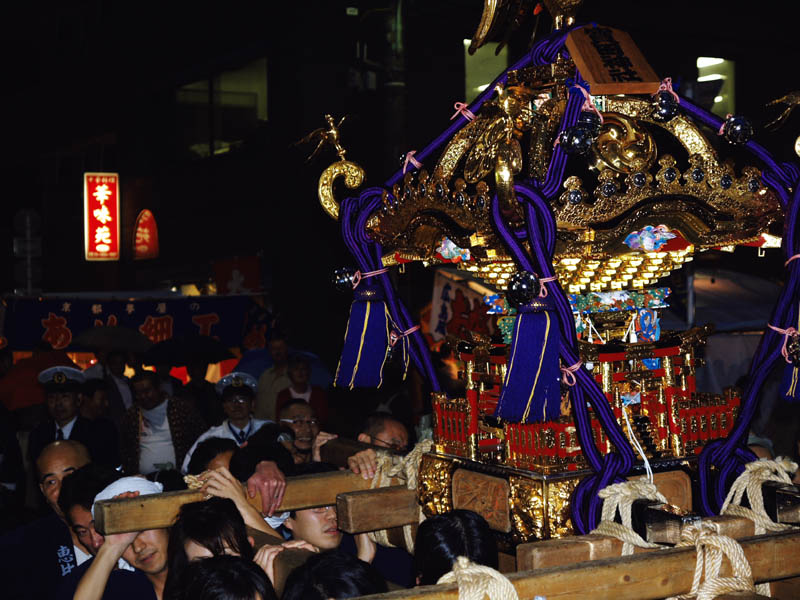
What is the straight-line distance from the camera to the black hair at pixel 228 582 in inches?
103

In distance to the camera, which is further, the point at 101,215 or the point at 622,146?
the point at 101,215

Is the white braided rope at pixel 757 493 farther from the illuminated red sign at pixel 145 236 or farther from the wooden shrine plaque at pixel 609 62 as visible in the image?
the illuminated red sign at pixel 145 236

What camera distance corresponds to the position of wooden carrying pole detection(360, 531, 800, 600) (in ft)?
6.85

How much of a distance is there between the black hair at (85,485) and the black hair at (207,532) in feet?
3.28

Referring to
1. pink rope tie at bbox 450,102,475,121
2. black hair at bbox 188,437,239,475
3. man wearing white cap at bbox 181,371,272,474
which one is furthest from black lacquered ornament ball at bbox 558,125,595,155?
man wearing white cap at bbox 181,371,272,474

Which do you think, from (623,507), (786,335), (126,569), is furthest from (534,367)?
(126,569)

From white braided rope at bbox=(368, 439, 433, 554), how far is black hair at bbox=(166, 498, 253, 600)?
0.63 meters

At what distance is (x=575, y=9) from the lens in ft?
10.5

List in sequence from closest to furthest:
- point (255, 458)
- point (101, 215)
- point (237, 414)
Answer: point (255, 458) < point (237, 414) < point (101, 215)

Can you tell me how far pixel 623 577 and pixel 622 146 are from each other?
1.35 metres

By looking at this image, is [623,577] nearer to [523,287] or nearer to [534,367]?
[534,367]

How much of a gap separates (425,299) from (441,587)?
9.47 metres

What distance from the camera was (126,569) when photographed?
12.2ft

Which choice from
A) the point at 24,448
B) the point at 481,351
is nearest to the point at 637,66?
the point at 481,351
